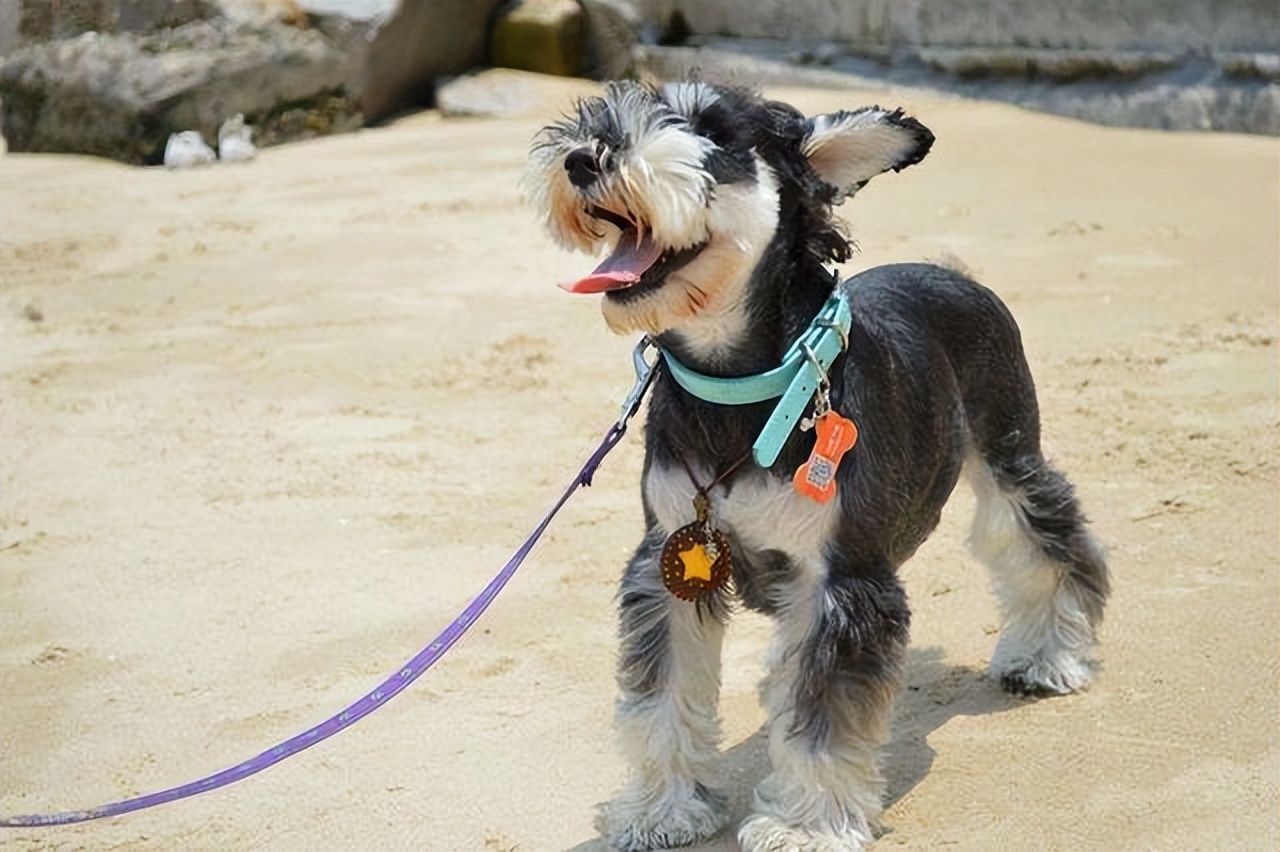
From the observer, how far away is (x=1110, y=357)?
7.23 meters

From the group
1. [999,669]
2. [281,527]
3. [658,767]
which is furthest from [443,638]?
[281,527]

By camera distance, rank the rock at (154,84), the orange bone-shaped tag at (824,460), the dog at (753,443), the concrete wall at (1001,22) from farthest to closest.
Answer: the rock at (154,84), the concrete wall at (1001,22), the orange bone-shaped tag at (824,460), the dog at (753,443)

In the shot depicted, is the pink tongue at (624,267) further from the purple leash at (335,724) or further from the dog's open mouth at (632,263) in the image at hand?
the purple leash at (335,724)

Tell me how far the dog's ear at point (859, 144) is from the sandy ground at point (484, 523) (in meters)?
1.46

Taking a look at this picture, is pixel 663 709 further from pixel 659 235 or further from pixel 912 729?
pixel 659 235

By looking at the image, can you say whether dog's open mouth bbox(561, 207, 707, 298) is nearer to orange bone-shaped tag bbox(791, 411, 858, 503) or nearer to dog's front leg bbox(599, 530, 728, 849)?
orange bone-shaped tag bbox(791, 411, 858, 503)

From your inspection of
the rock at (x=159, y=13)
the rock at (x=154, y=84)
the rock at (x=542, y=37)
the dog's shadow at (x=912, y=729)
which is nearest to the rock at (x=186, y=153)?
the rock at (x=154, y=84)

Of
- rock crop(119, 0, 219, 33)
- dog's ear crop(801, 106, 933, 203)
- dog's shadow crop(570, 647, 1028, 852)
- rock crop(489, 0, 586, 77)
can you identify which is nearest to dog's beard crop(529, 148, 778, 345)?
dog's ear crop(801, 106, 933, 203)

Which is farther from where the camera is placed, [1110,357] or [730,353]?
[1110,357]

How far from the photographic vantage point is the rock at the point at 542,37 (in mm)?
16672

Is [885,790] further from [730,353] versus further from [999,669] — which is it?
[730,353]

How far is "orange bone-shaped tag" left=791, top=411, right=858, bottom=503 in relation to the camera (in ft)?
11.0

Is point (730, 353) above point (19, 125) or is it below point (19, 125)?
above

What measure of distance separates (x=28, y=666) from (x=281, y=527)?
118 centimetres
